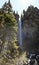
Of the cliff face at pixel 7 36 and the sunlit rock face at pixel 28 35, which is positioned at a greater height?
the cliff face at pixel 7 36

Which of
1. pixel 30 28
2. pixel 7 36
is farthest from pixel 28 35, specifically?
pixel 7 36

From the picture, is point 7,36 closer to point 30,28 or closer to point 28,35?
point 30,28

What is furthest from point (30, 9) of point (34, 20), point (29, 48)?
point (29, 48)

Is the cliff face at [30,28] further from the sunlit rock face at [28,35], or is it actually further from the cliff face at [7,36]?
the cliff face at [7,36]

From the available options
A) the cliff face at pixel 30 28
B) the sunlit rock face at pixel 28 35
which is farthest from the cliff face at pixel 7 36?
the sunlit rock face at pixel 28 35

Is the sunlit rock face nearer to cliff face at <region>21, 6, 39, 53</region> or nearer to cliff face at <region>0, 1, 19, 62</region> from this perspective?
cliff face at <region>21, 6, 39, 53</region>

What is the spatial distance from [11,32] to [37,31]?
49.8 feet

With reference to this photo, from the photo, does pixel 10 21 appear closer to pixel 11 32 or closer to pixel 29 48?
pixel 11 32

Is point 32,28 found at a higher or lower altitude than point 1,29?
lower

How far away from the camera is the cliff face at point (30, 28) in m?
29.1

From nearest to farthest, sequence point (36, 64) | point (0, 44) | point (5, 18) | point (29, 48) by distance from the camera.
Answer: point (0, 44) → point (5, 18) → point (36, 64) → point (29, 48)

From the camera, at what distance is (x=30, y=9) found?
31828 mm

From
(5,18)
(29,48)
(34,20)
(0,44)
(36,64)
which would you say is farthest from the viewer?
(34,20)

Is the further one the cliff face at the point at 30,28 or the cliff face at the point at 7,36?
the cliff face at the point at 30,28
